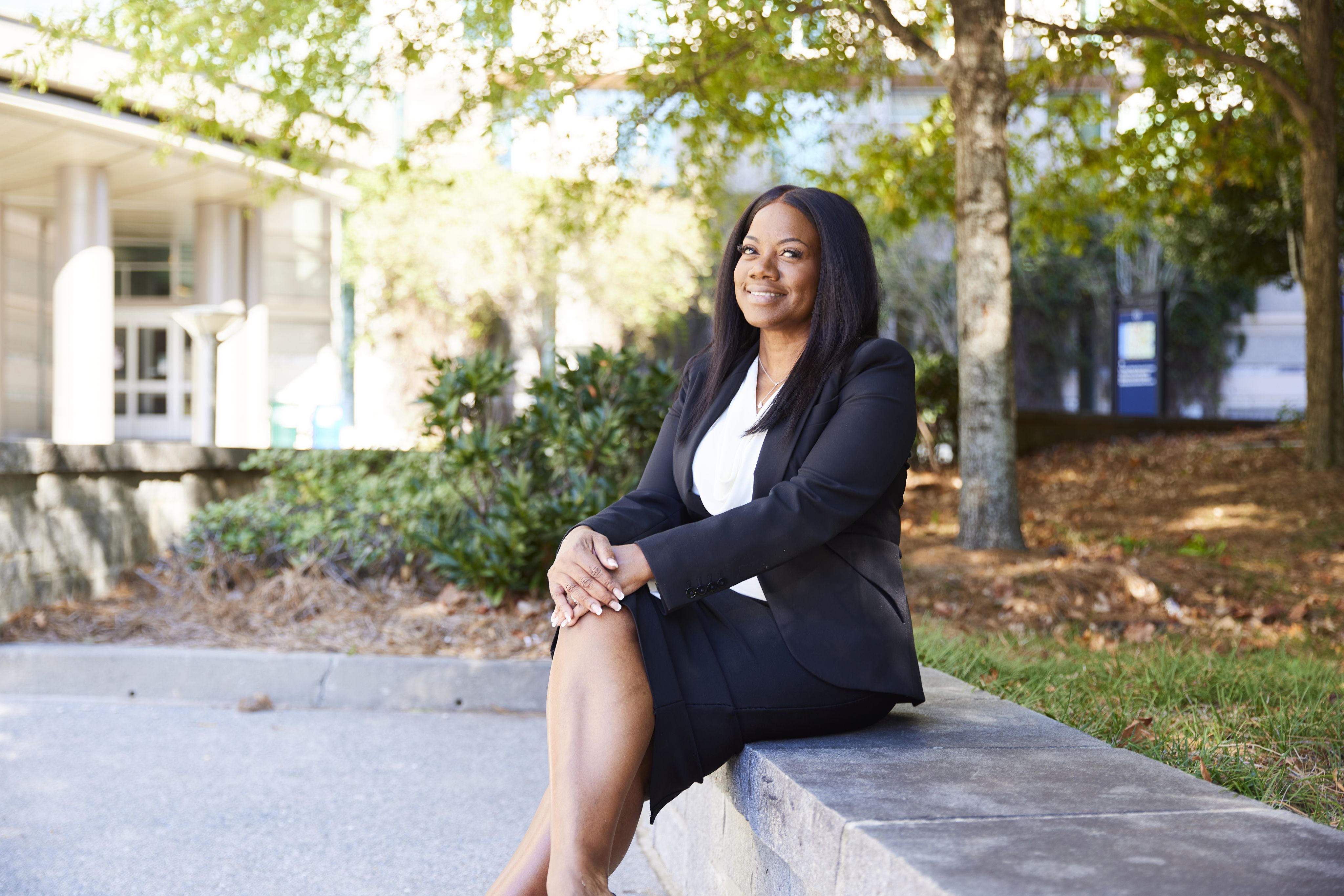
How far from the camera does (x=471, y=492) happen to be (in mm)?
7203

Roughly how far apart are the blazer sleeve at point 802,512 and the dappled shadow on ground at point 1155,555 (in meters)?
3.49

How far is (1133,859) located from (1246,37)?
32.7 feet

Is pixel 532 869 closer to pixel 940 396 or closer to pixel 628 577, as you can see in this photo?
pixel 628 577

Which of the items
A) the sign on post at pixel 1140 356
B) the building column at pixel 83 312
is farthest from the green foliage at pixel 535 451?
the sign on post at pixel 1140 356

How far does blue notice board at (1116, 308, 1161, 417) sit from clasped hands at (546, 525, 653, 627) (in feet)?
56.8

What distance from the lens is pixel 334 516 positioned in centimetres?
743

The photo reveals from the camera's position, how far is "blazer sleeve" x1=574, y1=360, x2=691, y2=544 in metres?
2.77

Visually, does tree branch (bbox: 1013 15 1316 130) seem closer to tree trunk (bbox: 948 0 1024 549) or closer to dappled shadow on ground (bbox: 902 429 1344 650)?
tree trunk (bbox: 948 0 1024 549)

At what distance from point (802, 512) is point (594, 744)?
0.65 meters

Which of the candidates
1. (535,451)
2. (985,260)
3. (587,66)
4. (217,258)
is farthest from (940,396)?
(217,258)

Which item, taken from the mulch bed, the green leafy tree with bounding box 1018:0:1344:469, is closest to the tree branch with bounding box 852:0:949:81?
the green leafy tree with bounding box 1018:0:1344:469

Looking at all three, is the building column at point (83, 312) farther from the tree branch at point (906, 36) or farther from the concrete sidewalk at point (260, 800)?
the tree branch at point (906, 36)

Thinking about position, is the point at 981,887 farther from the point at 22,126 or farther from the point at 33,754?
the point at 22,126

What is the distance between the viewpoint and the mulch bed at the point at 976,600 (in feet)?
19.7
